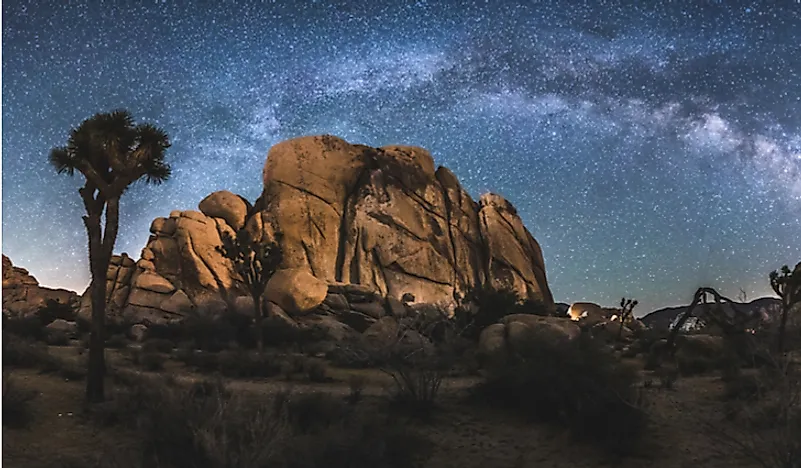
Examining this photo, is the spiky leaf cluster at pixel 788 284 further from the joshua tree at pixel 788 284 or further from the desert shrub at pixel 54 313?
the desert shrub at pixel 54 313

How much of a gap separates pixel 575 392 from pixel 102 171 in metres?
11.1

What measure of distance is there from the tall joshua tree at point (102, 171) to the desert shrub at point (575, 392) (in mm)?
8296

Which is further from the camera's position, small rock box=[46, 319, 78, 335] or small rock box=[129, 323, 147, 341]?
small rock box=[46, 319, 78, 335]

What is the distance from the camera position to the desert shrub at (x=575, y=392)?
11.9m

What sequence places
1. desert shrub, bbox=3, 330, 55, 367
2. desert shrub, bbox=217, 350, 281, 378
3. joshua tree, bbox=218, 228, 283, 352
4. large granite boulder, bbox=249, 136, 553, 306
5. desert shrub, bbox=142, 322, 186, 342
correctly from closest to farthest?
desert shrub, bbox=3, 330, 55, 367
desert shrub, bbox=217, 350, 281, 378
joshua tree, bbox=218, 228, 283, 352
desert shrub, bbox=142, 322, 186, 342
large granite boulder, bbox=249, 136, 553, 306

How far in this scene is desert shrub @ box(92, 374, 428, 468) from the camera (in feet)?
30.1

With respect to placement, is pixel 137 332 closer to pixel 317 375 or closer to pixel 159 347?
pixel 159 347

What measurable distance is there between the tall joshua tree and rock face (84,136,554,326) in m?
30.7

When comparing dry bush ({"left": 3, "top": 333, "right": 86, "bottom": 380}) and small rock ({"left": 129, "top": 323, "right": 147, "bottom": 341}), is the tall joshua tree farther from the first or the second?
small rock ({"left": 129, "top": 323, "right": 147, "bottom": 341})

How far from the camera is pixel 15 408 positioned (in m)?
12.3

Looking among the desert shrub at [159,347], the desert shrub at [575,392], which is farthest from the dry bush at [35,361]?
the desert shrub at [575,392]

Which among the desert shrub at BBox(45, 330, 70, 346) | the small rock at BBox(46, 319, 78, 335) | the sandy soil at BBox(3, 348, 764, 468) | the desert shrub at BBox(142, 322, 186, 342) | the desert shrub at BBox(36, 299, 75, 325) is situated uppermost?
the desert shrub at BBox(36, 299, 75, 325)

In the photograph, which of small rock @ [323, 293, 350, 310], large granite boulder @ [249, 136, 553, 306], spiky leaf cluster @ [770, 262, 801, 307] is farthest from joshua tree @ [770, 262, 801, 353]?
large granite boulder @ [249, 136, 553, 306]

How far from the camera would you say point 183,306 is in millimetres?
41219
